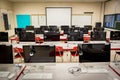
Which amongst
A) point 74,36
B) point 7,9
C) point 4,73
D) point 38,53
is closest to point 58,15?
point 7,9

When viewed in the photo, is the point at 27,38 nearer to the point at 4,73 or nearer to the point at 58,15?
the point at 4,73

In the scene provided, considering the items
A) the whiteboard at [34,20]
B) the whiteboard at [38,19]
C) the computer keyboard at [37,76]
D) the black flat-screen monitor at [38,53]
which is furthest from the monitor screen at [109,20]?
the computer keyboard at [37,76]

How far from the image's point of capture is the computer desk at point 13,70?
1915 millimetres

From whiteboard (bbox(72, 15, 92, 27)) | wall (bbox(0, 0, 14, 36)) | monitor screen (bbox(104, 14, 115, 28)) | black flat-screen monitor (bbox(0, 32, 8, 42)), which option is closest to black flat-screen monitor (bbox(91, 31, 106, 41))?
black flat-screen monitor (bbox(0, 32, 8, 42))

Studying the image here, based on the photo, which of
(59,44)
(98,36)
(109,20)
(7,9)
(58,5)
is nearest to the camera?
(59,44)

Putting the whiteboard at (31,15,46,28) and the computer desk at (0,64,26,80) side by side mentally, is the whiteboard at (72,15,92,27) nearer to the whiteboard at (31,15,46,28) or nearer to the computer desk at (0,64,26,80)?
the whiteboard at (31,15,46,28)

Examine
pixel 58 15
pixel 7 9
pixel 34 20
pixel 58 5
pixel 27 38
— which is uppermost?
pixel 58 5

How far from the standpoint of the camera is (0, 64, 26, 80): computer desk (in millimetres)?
1915

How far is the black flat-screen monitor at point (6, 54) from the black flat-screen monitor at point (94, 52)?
1.24 meters

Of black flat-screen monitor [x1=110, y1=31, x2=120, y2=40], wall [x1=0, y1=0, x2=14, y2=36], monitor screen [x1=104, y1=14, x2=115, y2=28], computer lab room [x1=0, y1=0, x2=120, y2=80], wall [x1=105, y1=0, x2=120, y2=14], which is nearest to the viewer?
computer lab room [x1=0, y1=0, x2=120, y2=80]

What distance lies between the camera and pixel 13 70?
2178mm

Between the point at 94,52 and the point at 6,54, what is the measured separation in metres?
1.56

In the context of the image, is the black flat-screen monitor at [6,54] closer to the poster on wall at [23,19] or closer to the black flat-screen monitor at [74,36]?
the black flat-screen monitor at [74,36]

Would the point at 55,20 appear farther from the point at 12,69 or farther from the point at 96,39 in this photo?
the point at 12,69
